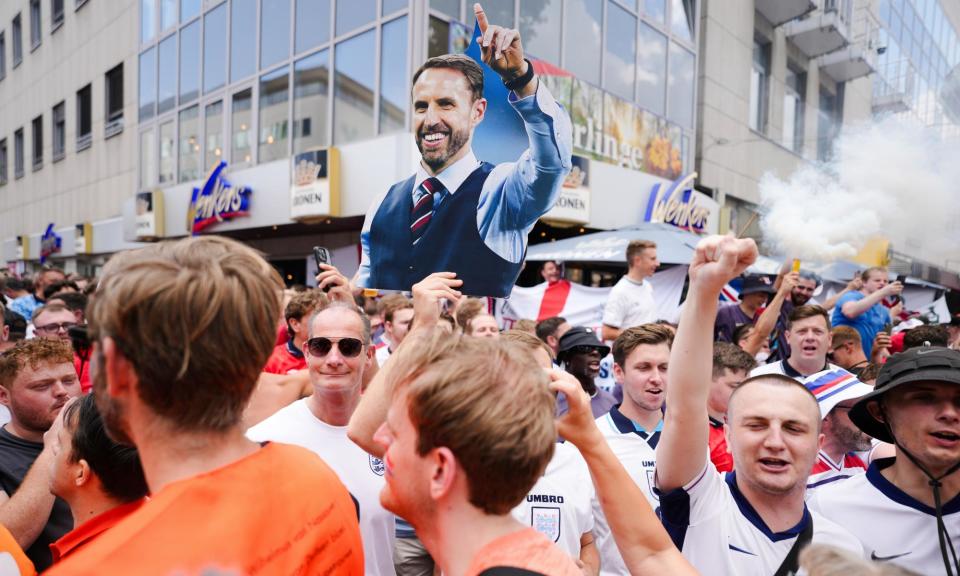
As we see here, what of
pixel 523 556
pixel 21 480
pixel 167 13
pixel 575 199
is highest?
pixel 167 13

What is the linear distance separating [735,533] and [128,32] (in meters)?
21.2

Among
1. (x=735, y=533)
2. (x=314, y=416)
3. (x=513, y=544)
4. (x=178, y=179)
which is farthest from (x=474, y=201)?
(x=178, y=179)

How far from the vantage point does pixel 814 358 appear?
4.19m

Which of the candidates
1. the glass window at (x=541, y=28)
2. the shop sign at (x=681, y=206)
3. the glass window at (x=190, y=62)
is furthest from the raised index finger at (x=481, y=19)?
the glass window at (x=190, y=62)

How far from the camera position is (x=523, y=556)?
3.51 ft

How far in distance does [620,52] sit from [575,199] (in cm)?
428

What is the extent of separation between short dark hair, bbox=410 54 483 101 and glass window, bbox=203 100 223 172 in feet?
42.7

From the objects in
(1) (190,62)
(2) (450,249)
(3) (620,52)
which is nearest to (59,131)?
(1) (190,62)

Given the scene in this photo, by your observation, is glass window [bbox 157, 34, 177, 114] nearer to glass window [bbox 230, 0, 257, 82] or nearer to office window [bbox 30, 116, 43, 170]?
glass window [bbox 230, 0, 257, 82]

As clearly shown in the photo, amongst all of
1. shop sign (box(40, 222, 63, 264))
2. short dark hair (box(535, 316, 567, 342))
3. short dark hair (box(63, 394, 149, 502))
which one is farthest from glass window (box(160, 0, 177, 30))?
short dark hair (box(63, 394, 149, 502))

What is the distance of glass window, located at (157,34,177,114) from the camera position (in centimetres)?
1552

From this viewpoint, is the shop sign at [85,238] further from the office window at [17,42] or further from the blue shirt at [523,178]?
the blue shirt at [523,178]

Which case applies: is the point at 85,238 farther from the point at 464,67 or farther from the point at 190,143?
the point at 464,67

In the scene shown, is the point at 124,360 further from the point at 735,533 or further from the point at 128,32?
the point at 128,32
